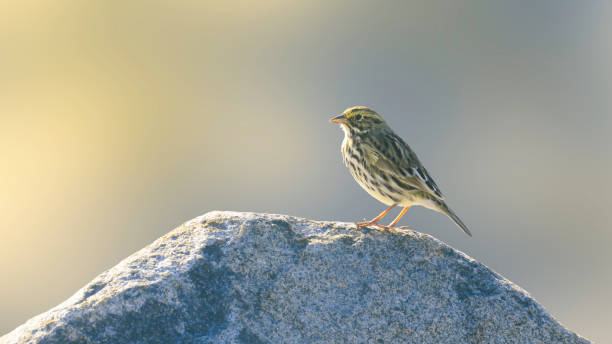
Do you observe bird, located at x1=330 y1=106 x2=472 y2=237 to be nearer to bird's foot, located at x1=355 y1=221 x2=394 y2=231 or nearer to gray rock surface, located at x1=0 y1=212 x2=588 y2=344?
bird's foot, located at x1=355 y1=221 x2=394 y2=231

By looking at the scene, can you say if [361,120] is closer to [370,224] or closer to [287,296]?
[370,224]

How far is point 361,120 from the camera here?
6.59 meters

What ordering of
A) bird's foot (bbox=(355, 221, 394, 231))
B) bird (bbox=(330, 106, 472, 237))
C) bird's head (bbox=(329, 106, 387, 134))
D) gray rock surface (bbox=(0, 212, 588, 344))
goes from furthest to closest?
bird's head (bbox=(329, 106, 387, 134)) < bird (bbox=(330, 106, 472, 237)) < bird's foot (bbox=(355, 221, 394, 231)) < gray rock surface (bbox=(0, 212, 588, 344))

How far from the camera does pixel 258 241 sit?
4.67 meters


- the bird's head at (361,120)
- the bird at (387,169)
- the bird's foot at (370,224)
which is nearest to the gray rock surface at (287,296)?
the bird's foot at (370,224)

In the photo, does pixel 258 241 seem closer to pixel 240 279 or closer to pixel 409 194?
pixel 240 279

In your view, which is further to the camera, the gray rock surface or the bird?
the bird

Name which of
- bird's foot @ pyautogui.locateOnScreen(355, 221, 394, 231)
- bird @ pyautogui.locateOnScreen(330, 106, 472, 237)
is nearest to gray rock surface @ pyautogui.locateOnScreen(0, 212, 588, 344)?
bird's foot @ pyautogui.locateOnScreen(355, 221, 394, 231)

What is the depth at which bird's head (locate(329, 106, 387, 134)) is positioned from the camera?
656cm

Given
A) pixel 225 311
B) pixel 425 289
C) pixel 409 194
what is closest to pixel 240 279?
pixel 225 311

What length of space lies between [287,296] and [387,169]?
7.02 feet

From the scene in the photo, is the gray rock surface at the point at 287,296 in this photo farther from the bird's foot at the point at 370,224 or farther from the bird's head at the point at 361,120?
the bird's head at the point at 361,120

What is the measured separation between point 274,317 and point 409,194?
2.30m

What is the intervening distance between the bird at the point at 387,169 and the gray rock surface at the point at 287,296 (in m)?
1.04
